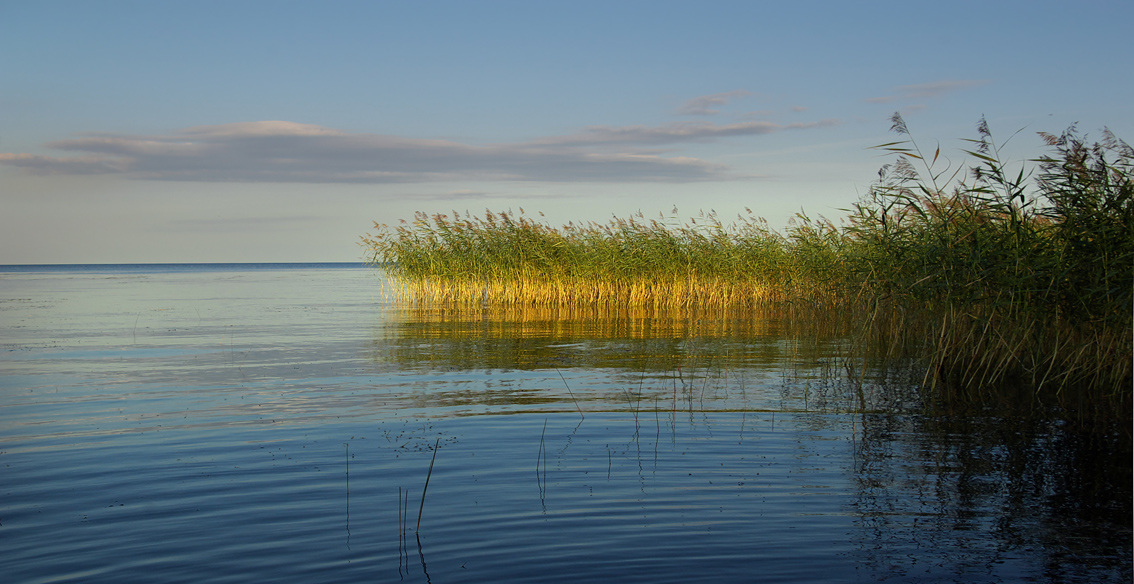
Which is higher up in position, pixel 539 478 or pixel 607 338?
pixel 607 338

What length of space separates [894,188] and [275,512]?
25.4ft

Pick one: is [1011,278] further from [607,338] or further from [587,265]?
[587,265]

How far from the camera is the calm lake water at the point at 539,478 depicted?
13.9ft

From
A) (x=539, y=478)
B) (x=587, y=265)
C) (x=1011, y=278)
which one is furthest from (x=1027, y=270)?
(x=587, y=265)

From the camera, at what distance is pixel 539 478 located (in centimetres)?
579

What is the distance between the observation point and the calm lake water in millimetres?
4246

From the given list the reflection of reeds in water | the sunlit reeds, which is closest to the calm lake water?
the reflection of reeds in water

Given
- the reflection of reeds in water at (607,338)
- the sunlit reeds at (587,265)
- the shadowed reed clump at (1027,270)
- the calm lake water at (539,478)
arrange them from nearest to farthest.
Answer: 1. the calm lake water at (539,478)
2. the shadowed reed clump at (1027,270)
3. the reflection of reeds in water at (607,338)
4. the sunlit reeds at (587,265)

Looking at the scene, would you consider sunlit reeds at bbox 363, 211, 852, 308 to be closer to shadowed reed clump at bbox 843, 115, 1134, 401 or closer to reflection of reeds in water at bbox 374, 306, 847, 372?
reflection of reeds in water at bbox 374, 306, 847, 372

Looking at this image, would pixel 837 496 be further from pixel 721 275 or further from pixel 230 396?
pixel 721 275

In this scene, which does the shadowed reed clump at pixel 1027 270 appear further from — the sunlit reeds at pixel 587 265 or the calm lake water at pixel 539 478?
the sunlit reeds at pixel 587 265

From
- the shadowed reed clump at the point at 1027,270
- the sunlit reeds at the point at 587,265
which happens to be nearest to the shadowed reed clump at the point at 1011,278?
the shadowed reed clump at the point at 1027,270

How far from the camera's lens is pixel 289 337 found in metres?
15.7

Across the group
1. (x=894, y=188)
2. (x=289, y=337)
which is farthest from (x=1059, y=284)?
(x=289, y=337)
